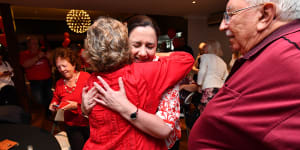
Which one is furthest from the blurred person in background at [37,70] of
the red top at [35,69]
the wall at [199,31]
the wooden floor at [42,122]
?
the wall at [199,31]

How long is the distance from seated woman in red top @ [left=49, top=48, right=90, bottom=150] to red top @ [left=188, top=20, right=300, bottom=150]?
4.43ft

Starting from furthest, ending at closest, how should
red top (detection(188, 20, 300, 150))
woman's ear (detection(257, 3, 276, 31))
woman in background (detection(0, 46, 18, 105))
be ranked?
woman in background (detection(0, 46, 18, 105))
woman's ear (detection(257, 3, 276, 31))
red top (detection(188, 20, 300, 150))

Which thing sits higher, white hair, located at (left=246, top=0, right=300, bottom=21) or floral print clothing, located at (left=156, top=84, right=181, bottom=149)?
white hair, located at (left=246, top=0, right=300, bottom=21)

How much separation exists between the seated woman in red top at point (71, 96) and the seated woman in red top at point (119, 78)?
2.91ft

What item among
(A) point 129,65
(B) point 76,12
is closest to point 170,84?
(A) point 129,65

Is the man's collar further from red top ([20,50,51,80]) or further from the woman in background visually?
red top ([20,50,51,80])

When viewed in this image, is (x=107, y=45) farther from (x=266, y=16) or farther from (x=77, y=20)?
(x=77, y=20)

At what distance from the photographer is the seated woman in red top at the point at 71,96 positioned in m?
1.68

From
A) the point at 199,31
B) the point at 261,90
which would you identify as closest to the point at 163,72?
the point at 261,90

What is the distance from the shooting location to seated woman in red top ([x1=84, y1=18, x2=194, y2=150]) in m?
0.74

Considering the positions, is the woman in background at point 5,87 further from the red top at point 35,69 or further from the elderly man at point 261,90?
the elderly man at point 261,90

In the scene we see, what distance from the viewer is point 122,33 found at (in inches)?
29.8

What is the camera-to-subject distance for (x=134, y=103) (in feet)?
2.54

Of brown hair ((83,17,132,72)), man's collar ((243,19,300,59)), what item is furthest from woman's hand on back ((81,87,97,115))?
man's collar ((243,19,300,59))
